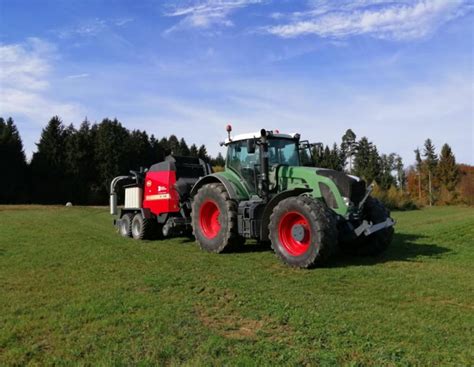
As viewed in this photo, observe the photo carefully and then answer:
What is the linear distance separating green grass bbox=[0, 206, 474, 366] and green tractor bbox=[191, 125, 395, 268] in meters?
0.51

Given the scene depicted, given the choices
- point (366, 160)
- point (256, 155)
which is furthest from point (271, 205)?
point (366, 160)

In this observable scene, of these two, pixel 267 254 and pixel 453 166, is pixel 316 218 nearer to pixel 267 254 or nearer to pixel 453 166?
pixel 267 254

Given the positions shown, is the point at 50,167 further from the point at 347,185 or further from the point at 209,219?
the point at 347,185

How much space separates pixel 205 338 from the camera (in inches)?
187

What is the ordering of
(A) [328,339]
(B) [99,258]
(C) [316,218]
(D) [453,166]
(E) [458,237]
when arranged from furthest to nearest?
(D) [453,166], (E) [458,237], (B) [99,258], (C) [316,218], (A) [328,339]

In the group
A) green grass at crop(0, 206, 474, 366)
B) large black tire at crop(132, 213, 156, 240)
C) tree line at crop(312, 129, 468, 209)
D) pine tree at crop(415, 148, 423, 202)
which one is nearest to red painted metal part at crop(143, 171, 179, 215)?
large black tire at crop(132, 213, 156, 240)

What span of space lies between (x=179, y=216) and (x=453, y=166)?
69862 millimetres

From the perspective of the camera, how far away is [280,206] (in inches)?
359

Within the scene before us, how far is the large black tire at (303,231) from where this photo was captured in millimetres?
8326

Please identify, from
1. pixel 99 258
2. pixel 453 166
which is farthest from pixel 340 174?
pixel 453 166

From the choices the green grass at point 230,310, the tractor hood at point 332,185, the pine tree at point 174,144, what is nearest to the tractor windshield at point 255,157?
the tractor hood at point 332,185

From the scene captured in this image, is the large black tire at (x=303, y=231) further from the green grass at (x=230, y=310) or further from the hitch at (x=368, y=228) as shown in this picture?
the hitch at (x=368, y=228)

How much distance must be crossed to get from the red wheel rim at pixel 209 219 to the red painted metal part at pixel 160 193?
2.07 meters

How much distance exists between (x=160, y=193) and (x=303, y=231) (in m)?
6.14
